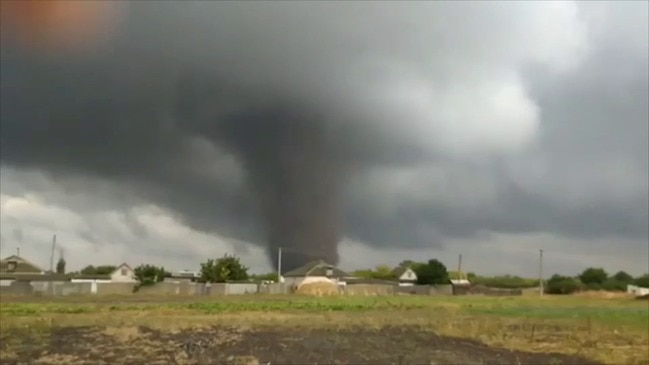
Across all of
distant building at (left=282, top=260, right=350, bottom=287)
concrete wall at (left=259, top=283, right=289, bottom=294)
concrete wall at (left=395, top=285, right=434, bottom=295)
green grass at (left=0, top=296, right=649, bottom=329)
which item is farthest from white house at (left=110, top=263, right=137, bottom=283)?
green grass at (left=0, top=296, right=649, bottom=329)

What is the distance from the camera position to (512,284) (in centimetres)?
14675

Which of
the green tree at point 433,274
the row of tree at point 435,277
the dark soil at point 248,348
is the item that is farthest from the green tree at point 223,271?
the dark soil at point 248,348

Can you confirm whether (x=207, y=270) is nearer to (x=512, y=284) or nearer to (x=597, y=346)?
(x=512, y=284)

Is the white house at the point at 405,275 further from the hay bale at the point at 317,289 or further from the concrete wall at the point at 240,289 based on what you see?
the concrete wall at the point at 240,289

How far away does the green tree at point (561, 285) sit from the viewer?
114312mm

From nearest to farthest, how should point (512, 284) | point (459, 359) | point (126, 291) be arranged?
1. point (459, 359)
2. point (126, 291)
3. point (512, 284)

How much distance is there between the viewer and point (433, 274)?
5300 inches

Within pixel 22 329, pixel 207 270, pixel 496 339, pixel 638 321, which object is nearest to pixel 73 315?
pixel 22 329

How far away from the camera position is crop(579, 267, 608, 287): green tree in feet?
377

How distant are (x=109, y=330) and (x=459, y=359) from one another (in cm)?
1735

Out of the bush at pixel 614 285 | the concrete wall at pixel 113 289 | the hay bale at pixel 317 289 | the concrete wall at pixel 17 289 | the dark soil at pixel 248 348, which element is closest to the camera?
the dark soil at pixel 248 348

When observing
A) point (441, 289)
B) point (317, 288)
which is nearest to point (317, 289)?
point (317, 288)

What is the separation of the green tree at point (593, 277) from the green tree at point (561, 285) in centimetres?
186

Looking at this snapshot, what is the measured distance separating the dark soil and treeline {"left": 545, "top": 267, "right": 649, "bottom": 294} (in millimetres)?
88111
